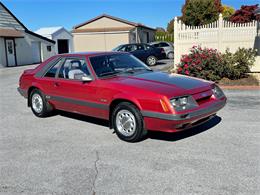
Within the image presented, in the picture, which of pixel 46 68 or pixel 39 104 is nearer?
pixel 46 68

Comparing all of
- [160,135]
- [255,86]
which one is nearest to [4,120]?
[160,135]

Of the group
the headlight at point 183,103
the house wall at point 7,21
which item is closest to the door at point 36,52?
the house wall at point 7,21

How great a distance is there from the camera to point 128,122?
17.2 feet

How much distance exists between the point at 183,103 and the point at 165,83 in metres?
0.56

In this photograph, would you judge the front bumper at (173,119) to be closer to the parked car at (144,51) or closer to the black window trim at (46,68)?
the black window trim at (46,68)

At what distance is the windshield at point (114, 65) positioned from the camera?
5.92 meters

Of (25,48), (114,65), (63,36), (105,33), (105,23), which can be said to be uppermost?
(105,23)

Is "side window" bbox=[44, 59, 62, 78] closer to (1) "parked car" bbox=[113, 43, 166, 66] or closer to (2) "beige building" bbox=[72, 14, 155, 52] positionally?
(1) "parked car" bbox=[113, 43, 166, 66]

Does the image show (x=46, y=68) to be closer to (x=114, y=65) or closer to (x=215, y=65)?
(x=114, y=65)

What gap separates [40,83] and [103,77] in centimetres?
204

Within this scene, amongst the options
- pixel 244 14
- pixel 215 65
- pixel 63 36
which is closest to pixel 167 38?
pixel 244 14

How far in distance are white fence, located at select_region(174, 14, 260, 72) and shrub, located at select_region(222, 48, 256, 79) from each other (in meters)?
0.63

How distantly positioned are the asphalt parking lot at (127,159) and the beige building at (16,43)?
2084 centimetres

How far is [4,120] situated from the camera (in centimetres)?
727
